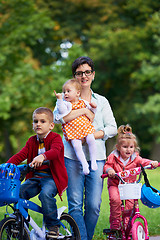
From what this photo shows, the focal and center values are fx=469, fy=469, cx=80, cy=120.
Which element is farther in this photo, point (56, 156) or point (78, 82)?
point (78, 82)

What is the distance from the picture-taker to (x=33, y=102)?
1958 centimetres

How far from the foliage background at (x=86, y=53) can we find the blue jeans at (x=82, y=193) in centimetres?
1420

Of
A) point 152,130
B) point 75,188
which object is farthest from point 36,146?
point 152,130

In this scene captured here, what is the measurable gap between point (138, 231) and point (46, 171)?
1129 millimetres

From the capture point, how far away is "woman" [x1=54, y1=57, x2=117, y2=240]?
185 inches

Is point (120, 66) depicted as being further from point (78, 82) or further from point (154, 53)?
point (78, 82)

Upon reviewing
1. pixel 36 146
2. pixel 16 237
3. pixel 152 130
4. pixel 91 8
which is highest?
pixel 91 8

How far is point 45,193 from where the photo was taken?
4.11m

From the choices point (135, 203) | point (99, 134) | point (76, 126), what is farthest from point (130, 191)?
point (76, 126)

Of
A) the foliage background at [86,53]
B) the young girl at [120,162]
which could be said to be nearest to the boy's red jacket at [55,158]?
the young girl at [120,162]

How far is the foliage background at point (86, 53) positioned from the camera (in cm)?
1945

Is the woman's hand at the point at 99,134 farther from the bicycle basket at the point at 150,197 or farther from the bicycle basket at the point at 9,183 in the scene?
the bicycle basket at the point at 9,183

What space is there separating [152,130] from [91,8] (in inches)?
268

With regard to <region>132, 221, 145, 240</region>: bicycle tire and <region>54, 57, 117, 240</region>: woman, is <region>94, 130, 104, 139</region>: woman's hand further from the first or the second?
<region>132, 221, 145, 240</region>: bicycle tire
